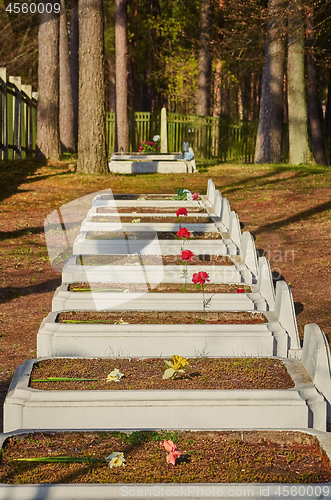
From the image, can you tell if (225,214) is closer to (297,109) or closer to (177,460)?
(177,460)

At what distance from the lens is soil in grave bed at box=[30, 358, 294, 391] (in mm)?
4344

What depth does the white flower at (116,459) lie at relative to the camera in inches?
136

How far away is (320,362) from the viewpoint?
4.32m

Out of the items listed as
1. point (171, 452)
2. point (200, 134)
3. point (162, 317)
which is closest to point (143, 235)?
point (162, 317)

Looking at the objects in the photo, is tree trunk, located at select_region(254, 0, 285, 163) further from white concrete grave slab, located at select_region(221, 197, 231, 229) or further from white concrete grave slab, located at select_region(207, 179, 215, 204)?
white concrete grave slab, located at select_region(221, 197, 231, 229)

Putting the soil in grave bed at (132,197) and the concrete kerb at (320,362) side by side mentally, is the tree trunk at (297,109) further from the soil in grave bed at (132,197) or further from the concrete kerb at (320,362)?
the concrete kerb at (320,362)

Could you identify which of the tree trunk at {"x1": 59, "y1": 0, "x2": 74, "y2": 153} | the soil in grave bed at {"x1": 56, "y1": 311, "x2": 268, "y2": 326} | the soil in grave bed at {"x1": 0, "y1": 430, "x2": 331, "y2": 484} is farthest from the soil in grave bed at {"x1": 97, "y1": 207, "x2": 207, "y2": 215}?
the tree trunk at {"x1": 59, "y1": 0, "x2": 74, "y2": 153}

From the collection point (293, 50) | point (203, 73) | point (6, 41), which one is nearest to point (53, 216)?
point (293, 50)

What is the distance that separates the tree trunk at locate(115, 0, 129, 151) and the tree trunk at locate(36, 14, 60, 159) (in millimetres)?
5989

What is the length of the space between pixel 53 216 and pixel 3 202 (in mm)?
1873

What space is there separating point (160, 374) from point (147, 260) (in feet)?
10.9

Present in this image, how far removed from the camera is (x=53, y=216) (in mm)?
11805

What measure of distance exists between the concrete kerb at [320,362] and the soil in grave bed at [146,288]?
2.20m

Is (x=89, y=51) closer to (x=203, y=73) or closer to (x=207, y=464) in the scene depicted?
(x=203, y=73)
